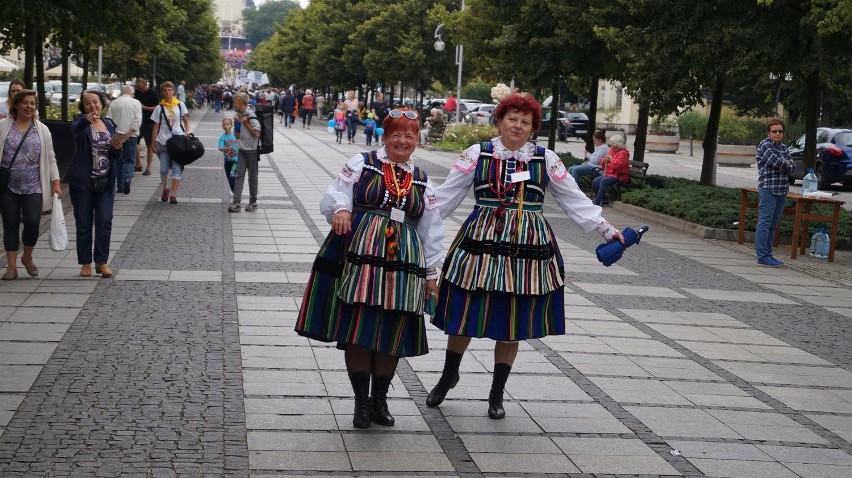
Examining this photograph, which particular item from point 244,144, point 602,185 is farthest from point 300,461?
point 602,185

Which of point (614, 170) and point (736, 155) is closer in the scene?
point (614, 170)

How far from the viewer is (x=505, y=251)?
20.9 ft

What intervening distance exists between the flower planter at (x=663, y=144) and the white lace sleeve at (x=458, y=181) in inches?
1583

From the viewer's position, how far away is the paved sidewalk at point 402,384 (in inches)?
230

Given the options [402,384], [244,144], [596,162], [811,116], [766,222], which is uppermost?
[811,116]

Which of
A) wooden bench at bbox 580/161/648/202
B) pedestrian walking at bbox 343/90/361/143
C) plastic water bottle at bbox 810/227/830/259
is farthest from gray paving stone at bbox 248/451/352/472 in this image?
pedestrian walking at bbox 343/90/361/143

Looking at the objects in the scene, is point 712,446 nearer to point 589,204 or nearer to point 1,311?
point 589,204

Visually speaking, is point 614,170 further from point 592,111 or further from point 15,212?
point 15,212

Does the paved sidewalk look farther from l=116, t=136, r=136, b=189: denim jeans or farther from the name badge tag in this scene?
l=116, t=136, r=136, b=189: denim jeans

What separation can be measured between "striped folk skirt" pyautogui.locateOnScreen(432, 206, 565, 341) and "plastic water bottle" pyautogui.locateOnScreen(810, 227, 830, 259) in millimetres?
9578

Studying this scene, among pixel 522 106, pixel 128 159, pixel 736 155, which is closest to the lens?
pixel 522 106

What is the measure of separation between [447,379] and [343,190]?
50.5 inches

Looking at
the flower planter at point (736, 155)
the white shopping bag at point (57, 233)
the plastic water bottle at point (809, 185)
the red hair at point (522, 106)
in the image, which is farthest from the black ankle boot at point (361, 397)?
the flower planter at point (736, 155)

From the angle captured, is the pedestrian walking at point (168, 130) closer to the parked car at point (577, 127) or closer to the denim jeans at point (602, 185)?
the denim jeans at point (602, 185)
